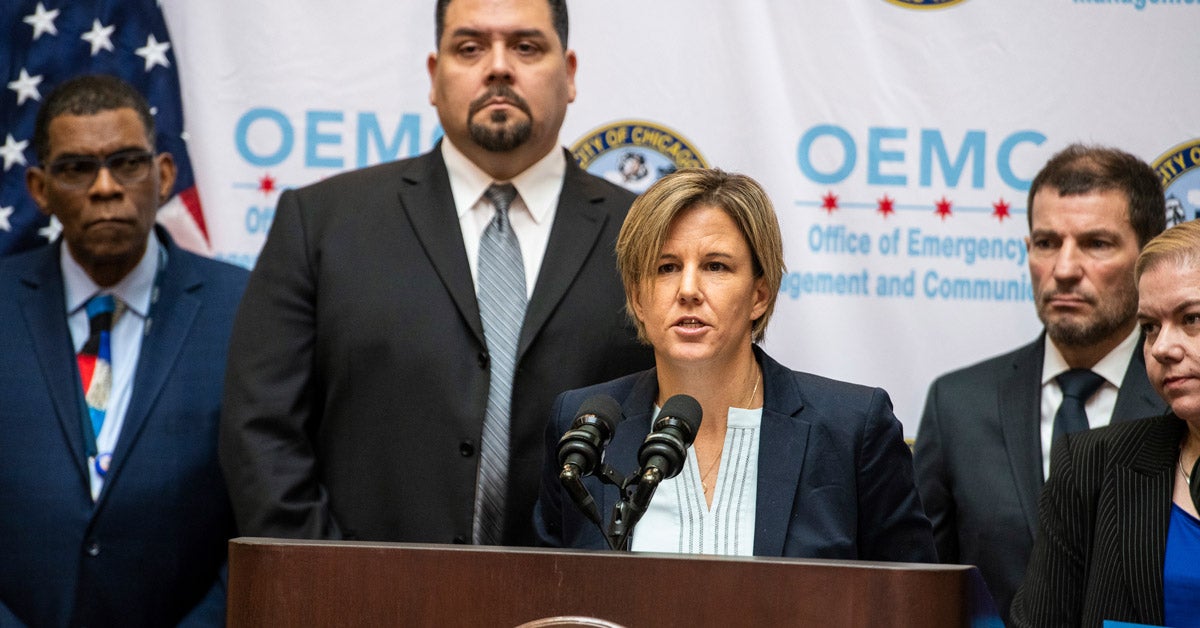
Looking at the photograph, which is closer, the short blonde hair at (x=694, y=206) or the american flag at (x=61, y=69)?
the short blonde hair at (x=694, y=206)

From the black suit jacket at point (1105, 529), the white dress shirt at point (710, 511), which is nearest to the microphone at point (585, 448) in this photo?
the white dress shirt at point (710, 511)

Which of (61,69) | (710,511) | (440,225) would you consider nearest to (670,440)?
(710,511)

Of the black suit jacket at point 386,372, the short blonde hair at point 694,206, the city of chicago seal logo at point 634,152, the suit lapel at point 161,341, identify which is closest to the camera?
the short blonde hair at point 694,206

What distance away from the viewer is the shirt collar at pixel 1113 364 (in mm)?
3510

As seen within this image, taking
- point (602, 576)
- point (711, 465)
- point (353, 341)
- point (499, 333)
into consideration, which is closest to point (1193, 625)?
A: point (711, 465)

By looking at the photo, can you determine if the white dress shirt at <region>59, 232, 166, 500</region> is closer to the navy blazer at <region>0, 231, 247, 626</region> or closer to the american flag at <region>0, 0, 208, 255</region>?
the navy blazer at <region>0, 231, 247, 626</region>

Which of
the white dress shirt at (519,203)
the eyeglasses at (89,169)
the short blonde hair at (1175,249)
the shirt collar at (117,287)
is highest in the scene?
the eyeglasses at (89,169)

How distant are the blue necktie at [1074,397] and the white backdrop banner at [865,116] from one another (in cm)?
45

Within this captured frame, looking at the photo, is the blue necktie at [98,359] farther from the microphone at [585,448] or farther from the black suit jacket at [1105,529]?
the black suit jacket at [1105,529]

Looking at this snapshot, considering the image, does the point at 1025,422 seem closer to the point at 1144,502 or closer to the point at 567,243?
the point at 1144,502

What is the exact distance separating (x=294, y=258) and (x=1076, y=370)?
1951mm

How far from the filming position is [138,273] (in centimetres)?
379

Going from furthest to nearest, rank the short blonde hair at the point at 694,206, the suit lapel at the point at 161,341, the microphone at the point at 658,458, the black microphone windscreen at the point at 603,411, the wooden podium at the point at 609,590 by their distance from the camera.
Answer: the suit lapel at the point at 161,341
the short blonde hair at the point at 694,206
the black microphone windscreen at the point at 603,411
the microphone at the point at 658,458
the wooden podium at the point at 609,590

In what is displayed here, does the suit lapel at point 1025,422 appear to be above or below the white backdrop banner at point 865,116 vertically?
below
